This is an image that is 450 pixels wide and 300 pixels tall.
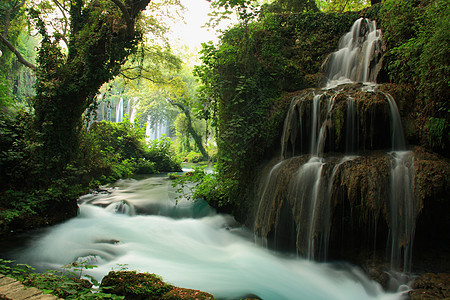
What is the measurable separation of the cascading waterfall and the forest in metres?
0.02

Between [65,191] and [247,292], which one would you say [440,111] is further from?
[65,191]

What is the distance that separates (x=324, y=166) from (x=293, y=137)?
134cm

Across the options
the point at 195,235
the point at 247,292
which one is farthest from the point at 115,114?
the point at 247,292

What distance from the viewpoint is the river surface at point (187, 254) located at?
171 inches

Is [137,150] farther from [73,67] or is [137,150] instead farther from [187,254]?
[187,254]

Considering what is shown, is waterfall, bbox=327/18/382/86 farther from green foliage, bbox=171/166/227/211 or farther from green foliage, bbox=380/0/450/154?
green foliage, bbox=171/166/227/211

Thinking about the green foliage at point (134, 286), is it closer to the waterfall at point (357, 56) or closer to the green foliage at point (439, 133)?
the green foliage at point (439, 133)

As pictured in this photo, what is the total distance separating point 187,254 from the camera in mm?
5824

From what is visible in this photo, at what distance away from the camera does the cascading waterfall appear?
170 inches

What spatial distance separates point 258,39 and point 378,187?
17.8ft

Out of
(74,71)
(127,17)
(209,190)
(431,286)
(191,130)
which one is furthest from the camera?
(191,130)

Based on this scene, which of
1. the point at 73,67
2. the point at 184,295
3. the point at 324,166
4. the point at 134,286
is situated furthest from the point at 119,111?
the point at 184,295

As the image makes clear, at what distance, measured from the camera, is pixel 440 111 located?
16.0 ft

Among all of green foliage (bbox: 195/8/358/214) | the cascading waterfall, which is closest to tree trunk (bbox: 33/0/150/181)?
green foliage (bbox: 195/8/358/214)
